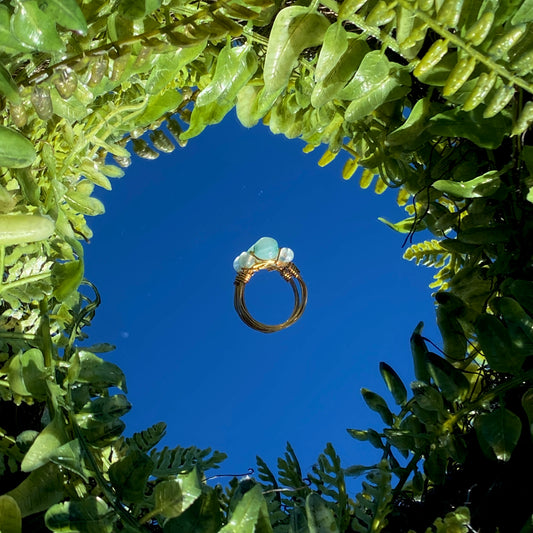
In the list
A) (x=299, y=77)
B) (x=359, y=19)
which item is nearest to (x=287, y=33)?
(x=359, y=19)

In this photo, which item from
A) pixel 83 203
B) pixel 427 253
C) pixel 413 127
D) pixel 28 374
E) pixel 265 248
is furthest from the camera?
pixel 265 248

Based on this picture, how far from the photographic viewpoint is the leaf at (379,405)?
0.55 m

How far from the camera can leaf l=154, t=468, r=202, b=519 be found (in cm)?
32

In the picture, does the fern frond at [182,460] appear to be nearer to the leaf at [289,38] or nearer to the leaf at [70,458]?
the leaf at [70,458]

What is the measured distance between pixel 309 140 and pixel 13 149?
1.42 ft

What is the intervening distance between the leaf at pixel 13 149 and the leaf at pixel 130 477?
17cm

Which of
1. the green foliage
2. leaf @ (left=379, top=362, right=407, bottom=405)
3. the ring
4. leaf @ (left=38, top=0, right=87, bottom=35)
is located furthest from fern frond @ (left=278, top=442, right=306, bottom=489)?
the ring

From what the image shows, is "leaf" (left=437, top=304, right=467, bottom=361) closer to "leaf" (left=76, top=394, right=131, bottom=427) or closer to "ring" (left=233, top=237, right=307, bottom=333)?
"leaf" (left=76, top=394, right=131, bottom=427)

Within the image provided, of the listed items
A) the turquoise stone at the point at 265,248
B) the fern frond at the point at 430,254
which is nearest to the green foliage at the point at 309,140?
the fern frond at the point at 430,254

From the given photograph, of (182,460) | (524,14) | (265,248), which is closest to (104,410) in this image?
(182,460)

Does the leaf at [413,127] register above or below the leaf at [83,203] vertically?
below

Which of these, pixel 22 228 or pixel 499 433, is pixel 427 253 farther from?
pixel 22 228

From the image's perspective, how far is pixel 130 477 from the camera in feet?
1.15

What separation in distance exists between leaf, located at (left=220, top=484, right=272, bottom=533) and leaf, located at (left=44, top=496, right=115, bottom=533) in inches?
2.7
